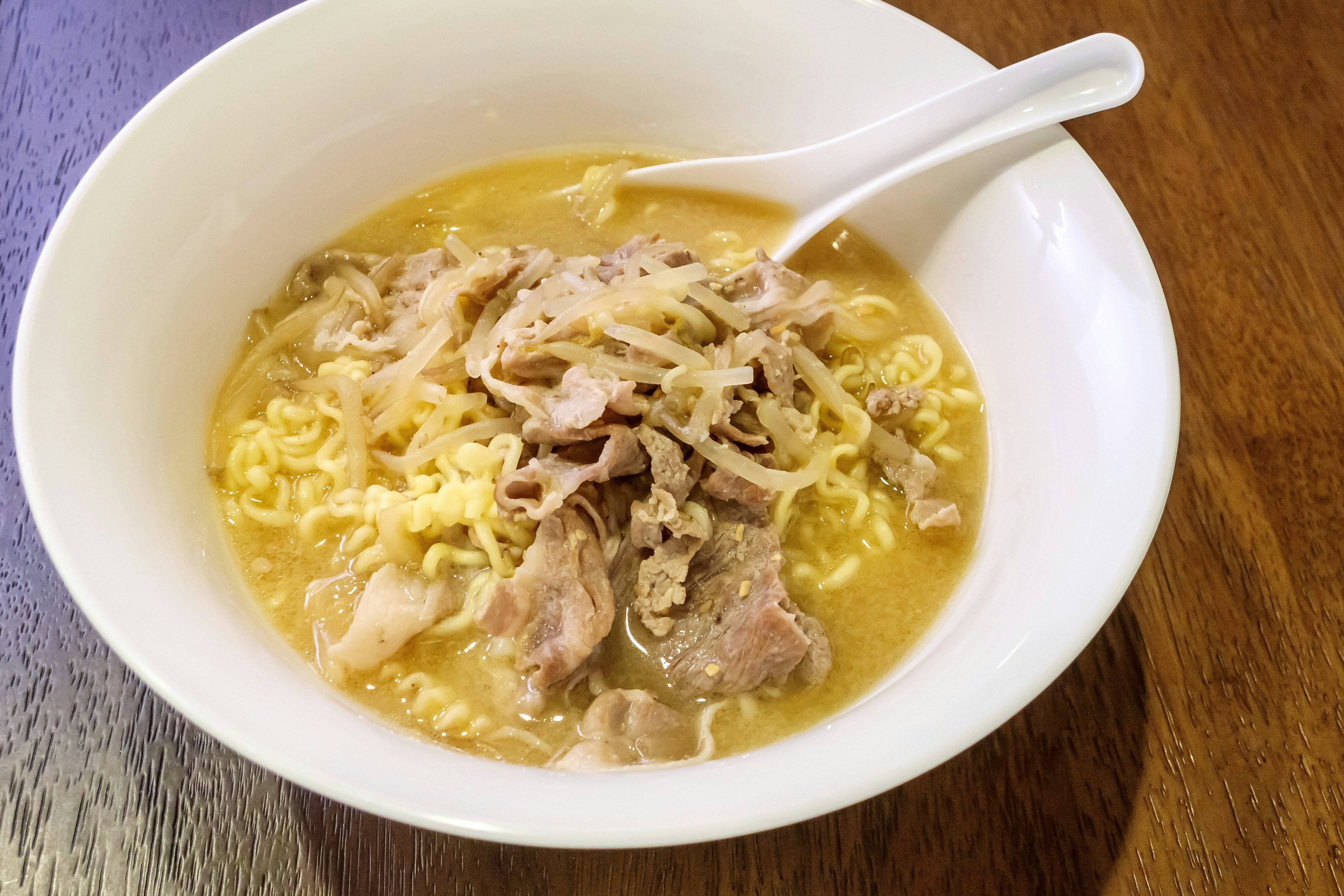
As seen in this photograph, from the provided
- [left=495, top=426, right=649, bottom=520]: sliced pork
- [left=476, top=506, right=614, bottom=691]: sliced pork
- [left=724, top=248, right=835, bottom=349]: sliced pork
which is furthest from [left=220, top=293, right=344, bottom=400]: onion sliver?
[left=724, top=248, right=835, bottom=349]: sliced pork

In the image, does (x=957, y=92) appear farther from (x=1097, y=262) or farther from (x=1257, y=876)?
(x=1257, y=876)

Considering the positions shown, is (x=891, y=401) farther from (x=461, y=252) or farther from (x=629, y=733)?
(x=461, y=252)

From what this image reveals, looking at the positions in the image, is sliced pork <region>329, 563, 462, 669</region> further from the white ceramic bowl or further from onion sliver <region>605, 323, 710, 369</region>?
onion sliver <region>605, 323, 710, 369</region>

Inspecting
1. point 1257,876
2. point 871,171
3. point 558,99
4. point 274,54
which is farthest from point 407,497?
point 1257,876

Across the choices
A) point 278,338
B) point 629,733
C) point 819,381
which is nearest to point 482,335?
point 278,338

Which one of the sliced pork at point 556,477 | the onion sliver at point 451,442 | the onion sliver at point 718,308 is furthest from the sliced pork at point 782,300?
the onion sliver at point 451,442
